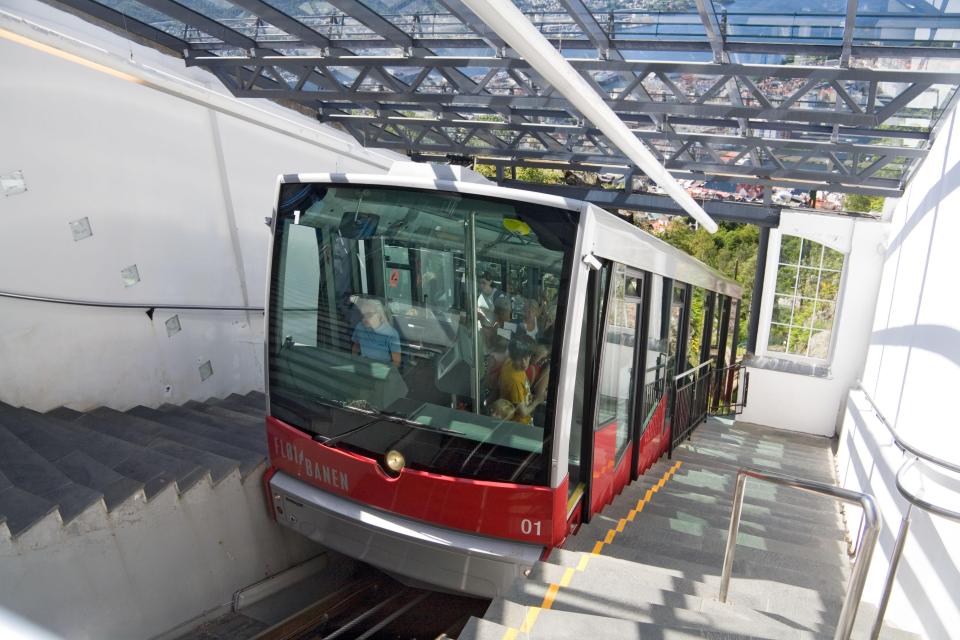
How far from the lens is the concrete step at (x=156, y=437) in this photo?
4.81 meters

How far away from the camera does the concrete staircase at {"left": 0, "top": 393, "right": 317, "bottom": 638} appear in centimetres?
367

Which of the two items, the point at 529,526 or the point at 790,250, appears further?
the point at 790,250

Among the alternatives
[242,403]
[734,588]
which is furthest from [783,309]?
[734,588]

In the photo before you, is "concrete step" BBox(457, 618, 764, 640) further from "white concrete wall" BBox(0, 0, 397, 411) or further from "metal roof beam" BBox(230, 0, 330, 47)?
"metal roof beam" BBox(230, 0, 330, 47)

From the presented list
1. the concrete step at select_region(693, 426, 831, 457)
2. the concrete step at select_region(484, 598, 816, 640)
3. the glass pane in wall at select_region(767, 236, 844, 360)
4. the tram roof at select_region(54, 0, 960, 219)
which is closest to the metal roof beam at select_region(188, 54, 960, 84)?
the tram roof at select_region(54, 0, 960, 219)

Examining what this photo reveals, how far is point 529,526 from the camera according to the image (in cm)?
386

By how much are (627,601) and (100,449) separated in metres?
3.79

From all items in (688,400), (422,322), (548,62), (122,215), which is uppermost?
(548,62)

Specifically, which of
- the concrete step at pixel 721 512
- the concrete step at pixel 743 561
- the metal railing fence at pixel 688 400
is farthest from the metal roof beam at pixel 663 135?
the concrete step at pixel 743 561

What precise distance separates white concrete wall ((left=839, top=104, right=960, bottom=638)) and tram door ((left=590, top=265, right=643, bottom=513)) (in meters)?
1.86

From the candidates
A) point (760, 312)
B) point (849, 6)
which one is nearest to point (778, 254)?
point (760, 312)

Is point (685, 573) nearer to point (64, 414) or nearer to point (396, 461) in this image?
point (396, 461)

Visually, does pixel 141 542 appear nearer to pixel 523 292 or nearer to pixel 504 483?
pixel 504 483

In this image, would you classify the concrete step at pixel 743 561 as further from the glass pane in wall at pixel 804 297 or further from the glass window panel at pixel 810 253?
the glass window panel at pixel 810 253
